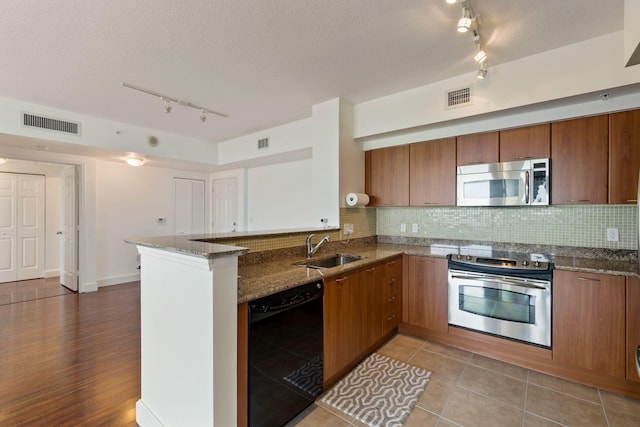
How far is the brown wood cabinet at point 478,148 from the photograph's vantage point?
2.86m

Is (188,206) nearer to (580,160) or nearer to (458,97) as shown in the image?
(458,97)

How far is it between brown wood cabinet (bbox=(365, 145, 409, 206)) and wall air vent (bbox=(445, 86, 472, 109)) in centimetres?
68

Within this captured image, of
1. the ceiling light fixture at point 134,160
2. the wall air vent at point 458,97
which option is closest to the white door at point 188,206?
the ceiling light fixture at point 134,160

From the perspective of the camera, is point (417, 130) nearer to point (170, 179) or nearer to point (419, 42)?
point (419, 42)

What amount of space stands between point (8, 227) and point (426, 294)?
7.22 metres

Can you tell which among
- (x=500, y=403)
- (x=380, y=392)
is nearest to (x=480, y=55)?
(x=500, y=403)

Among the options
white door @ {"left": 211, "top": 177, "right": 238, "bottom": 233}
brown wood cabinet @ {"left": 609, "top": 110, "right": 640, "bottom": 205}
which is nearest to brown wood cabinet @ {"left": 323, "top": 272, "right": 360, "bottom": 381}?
brown wood cabinet @ {"left": 609, "top": 110, "right": 640, "bottom": 205}

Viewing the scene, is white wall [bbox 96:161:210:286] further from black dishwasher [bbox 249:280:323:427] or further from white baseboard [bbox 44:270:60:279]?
black dishwasher [bbox 249:280:323:427]

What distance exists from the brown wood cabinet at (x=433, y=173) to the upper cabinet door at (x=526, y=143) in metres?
0.47

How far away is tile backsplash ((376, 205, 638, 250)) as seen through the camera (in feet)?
8.36

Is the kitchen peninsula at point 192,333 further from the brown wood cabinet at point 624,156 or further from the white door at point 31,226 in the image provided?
the white door at point 31,226

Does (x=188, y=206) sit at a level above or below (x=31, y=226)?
above

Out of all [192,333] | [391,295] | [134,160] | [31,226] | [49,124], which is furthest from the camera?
[31,226]

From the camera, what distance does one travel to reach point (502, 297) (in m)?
2.53
